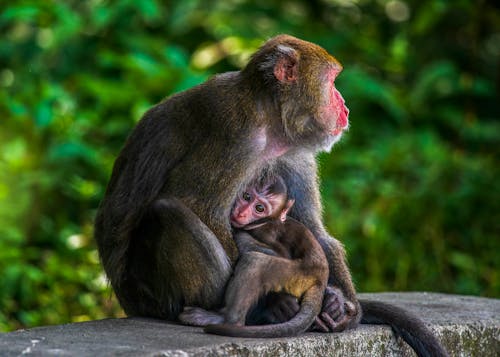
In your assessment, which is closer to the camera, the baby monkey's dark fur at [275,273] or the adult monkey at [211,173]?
the baby monkey's dark fur at [275,273]

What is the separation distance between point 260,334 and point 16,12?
4.21m

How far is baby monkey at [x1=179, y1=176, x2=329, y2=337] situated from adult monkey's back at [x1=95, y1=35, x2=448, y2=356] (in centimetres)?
9

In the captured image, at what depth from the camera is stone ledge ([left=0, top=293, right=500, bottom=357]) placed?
3.54 metres

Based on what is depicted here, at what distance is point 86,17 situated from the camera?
8.36 metres

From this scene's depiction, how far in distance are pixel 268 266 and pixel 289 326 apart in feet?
0.93

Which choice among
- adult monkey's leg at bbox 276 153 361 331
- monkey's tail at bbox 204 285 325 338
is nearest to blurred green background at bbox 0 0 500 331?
adult monkey's leg at bbox 276 153 361 331

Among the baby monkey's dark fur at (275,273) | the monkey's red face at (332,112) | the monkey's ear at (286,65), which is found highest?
the monkey's ear at (286,65)

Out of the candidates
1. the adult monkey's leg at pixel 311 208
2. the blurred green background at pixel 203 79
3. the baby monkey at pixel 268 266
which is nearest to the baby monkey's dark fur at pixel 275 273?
the baby monkey at pixel 268 266

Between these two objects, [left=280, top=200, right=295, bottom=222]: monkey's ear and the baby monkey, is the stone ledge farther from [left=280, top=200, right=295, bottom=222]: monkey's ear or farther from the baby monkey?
[left=280, top=200, right=295, bottom=222]: monkey's ear

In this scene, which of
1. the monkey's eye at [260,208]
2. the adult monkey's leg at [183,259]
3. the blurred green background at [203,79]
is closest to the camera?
the adult monkey's leg at [183,259]

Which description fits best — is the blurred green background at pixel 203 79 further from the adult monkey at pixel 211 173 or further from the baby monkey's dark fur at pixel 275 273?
the baby monkey's dark fur at pixel 275 273

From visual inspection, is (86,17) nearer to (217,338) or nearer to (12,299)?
(12,299)

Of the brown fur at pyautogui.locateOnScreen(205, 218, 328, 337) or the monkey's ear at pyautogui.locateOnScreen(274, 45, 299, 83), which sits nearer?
the brown fur at pyautogui.locateOnScreen(205, 218, 328, 337)

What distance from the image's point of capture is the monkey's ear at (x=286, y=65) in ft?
14.2
